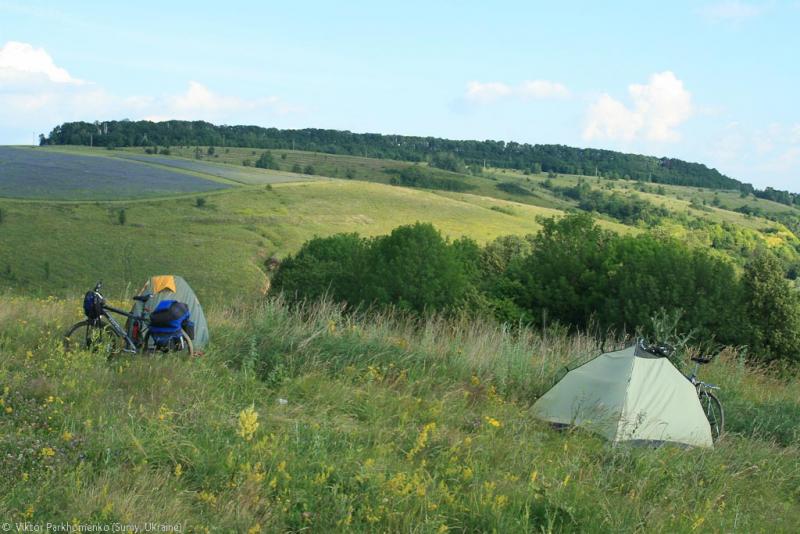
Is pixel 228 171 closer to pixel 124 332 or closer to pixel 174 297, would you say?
pixel 174 297

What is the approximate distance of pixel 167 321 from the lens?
21.1ft

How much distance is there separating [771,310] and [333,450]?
155 ft

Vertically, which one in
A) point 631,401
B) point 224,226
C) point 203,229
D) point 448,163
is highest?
point 448,163

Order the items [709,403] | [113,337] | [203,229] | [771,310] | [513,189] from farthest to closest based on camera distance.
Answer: [513,189]
[203,229]
[771,310]
[709,403]
[113,337]

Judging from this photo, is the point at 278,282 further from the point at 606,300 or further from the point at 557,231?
the point at 606,300

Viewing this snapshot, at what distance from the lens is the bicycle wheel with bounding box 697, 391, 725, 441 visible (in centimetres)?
739

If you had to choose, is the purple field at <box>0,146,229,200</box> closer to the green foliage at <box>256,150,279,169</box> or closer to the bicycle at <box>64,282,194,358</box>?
the green foliage at <box>256,150,279,169</box>

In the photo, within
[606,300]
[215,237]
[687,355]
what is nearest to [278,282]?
[215,237]

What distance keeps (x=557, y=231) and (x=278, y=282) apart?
24646mm

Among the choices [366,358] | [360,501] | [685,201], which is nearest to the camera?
[360,501]

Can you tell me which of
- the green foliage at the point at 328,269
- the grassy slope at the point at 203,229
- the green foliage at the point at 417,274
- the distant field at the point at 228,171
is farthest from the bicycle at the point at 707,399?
the distant field at the point at 228,171

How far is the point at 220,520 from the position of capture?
12.9 ft

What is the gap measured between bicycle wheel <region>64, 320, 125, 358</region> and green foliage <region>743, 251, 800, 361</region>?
42814 millimetres

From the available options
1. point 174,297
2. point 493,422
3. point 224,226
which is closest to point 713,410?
point 493,422
